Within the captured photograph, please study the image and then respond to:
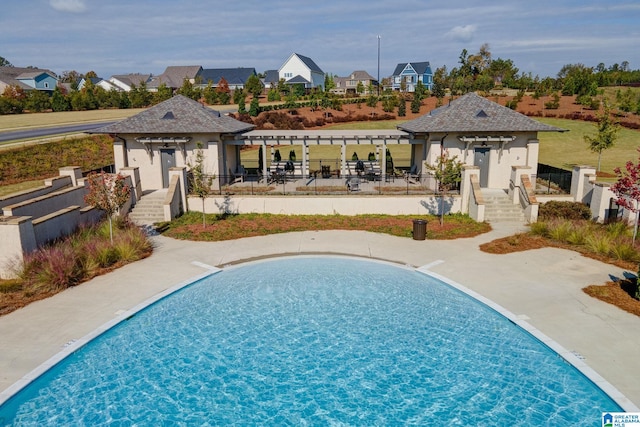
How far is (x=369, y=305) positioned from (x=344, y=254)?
4.88 m

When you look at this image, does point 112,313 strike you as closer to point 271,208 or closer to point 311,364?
point 311,364

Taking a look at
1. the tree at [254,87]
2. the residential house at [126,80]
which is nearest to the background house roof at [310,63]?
the tree at [254,87]

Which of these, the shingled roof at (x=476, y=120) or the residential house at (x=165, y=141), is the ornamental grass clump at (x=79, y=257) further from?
the shingled roof at (x=476, y=120)

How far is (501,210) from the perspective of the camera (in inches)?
960

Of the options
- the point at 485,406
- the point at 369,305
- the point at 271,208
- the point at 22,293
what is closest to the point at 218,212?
the point at 271,208

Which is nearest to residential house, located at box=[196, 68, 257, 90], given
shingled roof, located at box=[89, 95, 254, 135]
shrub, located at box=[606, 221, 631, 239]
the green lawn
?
the green lawn

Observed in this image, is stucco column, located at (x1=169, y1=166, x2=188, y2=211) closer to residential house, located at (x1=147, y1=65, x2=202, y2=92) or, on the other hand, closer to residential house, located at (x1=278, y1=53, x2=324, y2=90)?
residential house, located at (x1=278, y1=53, x2=324, y2=90)

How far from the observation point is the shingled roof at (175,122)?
87.4 feet

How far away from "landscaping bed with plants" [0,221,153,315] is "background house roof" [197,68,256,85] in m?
105

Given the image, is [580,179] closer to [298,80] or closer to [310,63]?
[298,80]

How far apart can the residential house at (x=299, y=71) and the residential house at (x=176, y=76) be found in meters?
25.7

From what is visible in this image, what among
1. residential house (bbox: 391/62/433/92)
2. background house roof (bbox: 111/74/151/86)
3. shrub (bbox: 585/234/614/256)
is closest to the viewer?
shrub (bbox: 585/234/614/256)

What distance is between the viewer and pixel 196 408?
9375 millimetres

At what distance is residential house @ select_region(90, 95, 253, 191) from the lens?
26.8 metres
